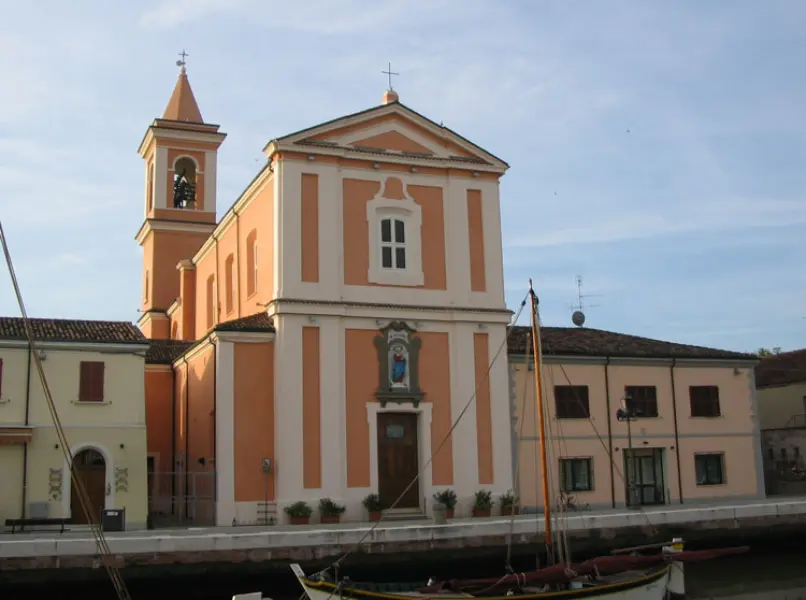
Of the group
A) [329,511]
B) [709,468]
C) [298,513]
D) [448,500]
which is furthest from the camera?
[709,468]

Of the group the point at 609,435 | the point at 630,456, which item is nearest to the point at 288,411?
the point at 609,435

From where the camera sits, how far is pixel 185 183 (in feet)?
162

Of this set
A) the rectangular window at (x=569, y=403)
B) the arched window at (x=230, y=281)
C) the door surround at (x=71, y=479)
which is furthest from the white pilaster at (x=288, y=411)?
the rectangular window at (x=569, y=403)

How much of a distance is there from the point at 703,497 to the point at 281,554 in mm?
18279

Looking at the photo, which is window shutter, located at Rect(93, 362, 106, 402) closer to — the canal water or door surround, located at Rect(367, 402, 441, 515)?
door surround, located at Rect(367, 402, 441, 515)

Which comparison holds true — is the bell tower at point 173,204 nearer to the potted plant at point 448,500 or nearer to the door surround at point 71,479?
the door surround at point 71,479

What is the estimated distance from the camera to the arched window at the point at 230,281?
38.2 m

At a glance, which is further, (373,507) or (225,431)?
(373,507)

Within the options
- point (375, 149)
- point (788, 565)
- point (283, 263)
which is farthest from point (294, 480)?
point (788, 565)

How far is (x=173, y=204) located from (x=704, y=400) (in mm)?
26869

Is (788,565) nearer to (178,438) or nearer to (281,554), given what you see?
(281,554)

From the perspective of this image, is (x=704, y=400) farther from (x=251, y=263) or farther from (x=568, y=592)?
(x=568, y=592)

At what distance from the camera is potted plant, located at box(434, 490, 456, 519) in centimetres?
3134

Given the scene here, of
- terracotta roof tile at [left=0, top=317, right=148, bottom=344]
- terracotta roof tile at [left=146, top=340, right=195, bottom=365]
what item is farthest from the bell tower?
terracotta roof tile at [left=0, top=317, right=148, bottom=344]
